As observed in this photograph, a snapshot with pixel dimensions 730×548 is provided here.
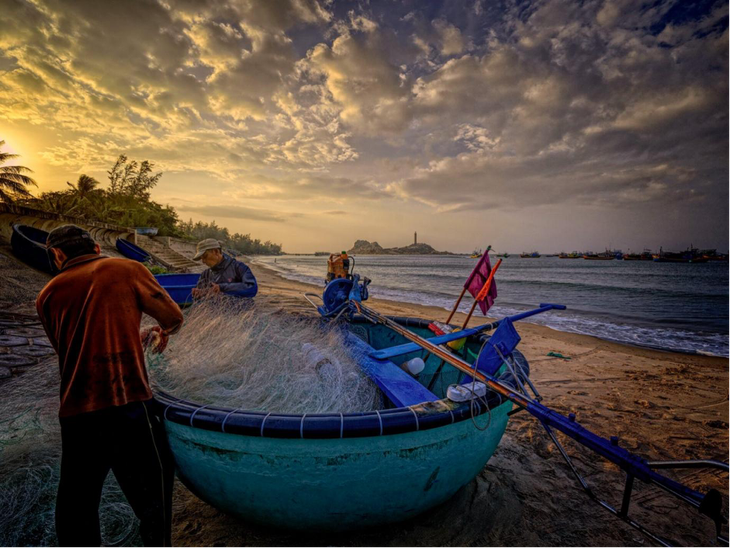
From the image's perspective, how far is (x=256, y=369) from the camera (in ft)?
11.7

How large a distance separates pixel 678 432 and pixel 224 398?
6.48 meters

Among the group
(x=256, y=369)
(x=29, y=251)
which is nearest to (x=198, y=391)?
(x=256, y=369)

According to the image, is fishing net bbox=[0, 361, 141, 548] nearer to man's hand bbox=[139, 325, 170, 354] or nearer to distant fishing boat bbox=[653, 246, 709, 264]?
man's hand bbox=[139, 325, 170, 354]

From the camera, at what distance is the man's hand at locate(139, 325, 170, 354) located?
301 centimetres

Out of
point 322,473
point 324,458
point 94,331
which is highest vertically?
point 94,331

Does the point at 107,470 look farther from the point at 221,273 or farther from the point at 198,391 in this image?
the point at 221,273

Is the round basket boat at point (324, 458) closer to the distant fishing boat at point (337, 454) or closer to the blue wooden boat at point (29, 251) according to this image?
the distant fishing boat at point (337, 454)

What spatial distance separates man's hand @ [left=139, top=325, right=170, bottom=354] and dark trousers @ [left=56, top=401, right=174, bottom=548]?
850mm

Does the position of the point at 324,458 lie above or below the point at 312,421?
below

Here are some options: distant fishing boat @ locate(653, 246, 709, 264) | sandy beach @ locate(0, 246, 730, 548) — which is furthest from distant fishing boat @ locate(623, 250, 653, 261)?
sandy beach @ locate(0, 246, 730, 548)

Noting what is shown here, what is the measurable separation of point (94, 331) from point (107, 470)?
0.92 metres

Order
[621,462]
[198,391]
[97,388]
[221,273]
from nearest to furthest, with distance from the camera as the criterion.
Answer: [621,462]
[97,388]
[198,391]
[221,273]

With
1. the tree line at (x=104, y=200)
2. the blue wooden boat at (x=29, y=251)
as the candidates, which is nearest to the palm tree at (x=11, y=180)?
the tree line at (x=104, y=200)

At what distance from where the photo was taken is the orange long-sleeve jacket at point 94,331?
203 centimetres
